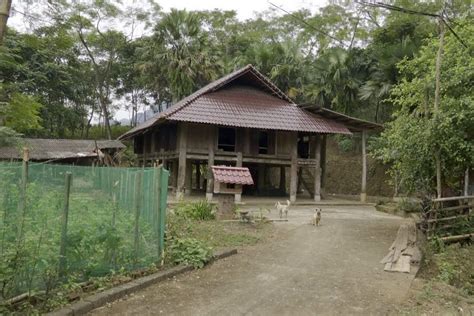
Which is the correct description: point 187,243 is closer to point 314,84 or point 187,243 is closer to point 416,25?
point 314,84

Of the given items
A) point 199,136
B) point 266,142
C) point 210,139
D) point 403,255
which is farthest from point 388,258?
point 266,142

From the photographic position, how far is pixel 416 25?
28.8m

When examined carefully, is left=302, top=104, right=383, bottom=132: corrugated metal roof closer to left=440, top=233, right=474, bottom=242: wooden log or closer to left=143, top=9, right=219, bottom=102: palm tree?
left=440, top=233, right=474, bottom=242: wooden log

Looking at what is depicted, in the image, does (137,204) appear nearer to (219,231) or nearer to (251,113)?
(219,231)

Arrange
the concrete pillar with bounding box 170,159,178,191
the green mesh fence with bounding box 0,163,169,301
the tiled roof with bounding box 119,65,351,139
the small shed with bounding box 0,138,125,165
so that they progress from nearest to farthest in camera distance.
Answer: the green mesh fence with bounding box 0,163,169,301 < the tiled roof with bounding box 119,65,351,139 < the concrete pillar with bounding box 170,159,178,191 < the small shed with bounding box 0,138,125,165

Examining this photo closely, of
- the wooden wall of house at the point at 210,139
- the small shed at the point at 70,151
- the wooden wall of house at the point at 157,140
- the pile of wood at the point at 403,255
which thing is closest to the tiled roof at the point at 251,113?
the wooden wall of house at the point at 210,139

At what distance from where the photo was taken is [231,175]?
1377 centimetres

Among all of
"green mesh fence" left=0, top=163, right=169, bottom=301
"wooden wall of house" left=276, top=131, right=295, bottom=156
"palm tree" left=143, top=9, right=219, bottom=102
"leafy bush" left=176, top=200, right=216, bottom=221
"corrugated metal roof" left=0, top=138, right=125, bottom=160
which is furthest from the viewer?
"palm tree" left=143, top=9, right=219, bottom=102

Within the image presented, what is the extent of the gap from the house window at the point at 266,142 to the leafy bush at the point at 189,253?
13970 millimetres

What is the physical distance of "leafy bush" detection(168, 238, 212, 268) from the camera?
784cm

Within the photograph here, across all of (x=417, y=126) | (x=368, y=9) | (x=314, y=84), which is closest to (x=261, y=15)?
(x=368, y=9)

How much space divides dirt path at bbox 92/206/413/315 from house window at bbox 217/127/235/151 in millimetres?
11801

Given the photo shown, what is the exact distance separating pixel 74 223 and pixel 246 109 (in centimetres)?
1576

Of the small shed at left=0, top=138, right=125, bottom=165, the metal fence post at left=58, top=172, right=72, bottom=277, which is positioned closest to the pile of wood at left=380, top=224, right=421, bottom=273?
the metal fence post at left=58, top=172, right=72, bottom=277
